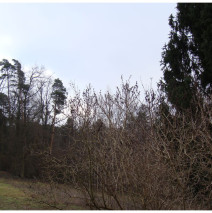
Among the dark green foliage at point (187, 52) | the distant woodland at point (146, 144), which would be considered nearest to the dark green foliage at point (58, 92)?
the dark green foliage at point (187, 52)

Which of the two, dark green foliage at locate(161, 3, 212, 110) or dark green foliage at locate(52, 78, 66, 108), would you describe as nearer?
dark green foliage at locate(161, 3, 212, 110)

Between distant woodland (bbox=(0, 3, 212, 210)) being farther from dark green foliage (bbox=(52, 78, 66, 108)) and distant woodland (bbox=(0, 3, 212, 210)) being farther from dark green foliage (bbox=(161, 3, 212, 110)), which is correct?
dark green foliage (bbox=(52, 78, 66, 108))

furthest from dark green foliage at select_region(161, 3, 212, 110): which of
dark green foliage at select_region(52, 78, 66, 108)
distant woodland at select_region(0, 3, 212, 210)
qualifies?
dark green foliage at select_region(52, 78, 66, 108)

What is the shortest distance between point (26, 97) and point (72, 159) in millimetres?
20951

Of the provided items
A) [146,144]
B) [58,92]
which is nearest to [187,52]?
[146,144]

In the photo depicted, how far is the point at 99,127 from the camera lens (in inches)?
239

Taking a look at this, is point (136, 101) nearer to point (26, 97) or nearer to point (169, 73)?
point (169, 73)

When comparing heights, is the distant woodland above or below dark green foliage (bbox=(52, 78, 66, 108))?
below

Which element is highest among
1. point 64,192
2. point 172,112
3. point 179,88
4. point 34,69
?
point 34,69

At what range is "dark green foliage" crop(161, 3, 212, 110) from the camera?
9.88 meters

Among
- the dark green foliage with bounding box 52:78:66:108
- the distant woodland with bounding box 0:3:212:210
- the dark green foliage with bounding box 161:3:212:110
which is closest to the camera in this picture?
the distant woodland with bounding box 0:3:212:210

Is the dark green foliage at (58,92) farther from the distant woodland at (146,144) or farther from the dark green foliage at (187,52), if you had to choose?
the distant woodland at (146,144)

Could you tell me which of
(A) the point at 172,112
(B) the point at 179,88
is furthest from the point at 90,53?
(A) the point at 172,112

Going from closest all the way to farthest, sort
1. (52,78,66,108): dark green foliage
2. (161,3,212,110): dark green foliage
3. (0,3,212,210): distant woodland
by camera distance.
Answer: (0,3,212,210): distant woodland < (161,3,212,110): dark green foliage < (52,78,66,108): dark green foliage
